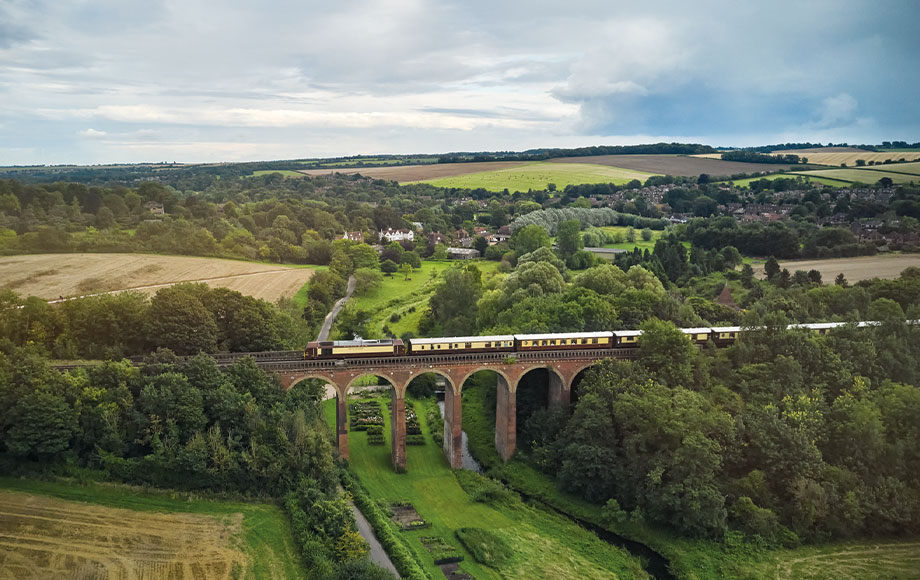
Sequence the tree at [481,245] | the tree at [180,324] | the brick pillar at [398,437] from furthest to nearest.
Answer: the tree at [481,245], the brick pillar at [398,437], the tree at [180,324]

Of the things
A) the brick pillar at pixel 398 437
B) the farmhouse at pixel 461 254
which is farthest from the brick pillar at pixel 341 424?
the farmhouse at pixel 461 254

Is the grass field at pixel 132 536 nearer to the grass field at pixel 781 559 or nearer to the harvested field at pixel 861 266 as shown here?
the grass field at pixel 781 559

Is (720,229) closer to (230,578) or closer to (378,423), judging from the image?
(378,423)

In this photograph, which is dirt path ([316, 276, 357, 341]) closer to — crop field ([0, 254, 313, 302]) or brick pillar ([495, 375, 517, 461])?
crop field ([0, 254, 313, 302])

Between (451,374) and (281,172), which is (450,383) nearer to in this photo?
(451,374)

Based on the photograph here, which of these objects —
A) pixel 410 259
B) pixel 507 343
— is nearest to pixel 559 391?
pixel 507 343

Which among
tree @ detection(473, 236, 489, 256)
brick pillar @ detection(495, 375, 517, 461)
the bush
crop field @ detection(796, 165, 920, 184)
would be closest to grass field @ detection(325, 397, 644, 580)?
the bush
